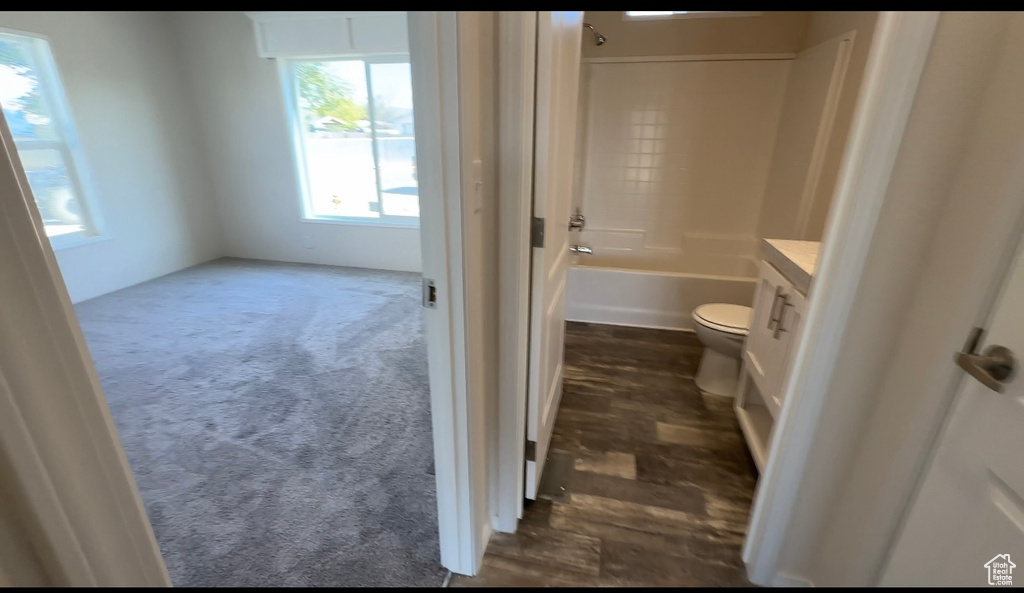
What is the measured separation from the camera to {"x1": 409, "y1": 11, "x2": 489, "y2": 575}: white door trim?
80cm

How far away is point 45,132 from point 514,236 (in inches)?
167

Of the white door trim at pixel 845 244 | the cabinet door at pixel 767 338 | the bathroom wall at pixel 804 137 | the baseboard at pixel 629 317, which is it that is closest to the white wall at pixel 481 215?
the white door trim at pixel 845 244

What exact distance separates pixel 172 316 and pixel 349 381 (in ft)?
6.15

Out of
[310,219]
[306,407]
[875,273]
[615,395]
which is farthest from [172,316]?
[875,273]

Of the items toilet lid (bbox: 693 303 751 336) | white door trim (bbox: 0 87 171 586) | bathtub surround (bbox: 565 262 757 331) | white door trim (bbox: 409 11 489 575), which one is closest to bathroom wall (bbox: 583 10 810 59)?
bathtub surround (bbox: 565 262 757 331)

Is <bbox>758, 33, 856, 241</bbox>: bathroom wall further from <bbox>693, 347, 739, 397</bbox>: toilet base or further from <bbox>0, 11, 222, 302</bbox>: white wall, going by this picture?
<bbox>0, 11, 222, 302</bbox>: white wall

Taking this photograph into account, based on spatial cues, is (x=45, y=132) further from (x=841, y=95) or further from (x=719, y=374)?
(x=841, y=95)

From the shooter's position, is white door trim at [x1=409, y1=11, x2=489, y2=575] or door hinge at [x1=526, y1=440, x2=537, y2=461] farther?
door hinge at [x1=526, y1=440, x2=537, y2=461]

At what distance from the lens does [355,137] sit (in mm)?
4117

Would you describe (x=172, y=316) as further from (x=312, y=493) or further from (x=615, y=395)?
(x=615, y=395)

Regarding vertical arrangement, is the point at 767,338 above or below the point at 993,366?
below

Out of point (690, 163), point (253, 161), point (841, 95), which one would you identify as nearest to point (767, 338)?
point (841, 95)

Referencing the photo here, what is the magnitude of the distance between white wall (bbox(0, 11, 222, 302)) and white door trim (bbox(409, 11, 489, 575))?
13.0 ft

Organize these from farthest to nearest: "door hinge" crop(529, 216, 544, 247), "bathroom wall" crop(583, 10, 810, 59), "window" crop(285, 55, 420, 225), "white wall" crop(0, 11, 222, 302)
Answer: "window" crop(285, 55, 420, 225), "white wall" crop(0, 11, 222, 302), "bathroom wall" crop(583, 10, 810, 59), "door hinge" crop(529, 216, 544, 247)
